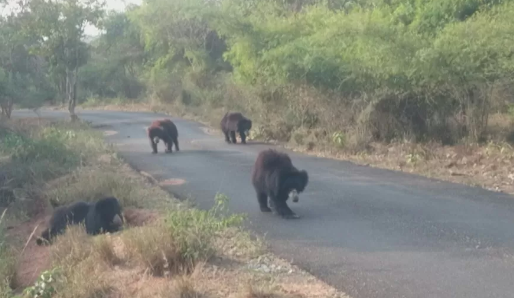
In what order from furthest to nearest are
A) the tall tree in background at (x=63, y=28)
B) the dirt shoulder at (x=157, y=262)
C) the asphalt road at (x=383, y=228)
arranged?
the tall tree in background at (x=63, y=28) < the asphalt road at (x=383, y=228) < the dirt shoulder at (x=157, y=262)

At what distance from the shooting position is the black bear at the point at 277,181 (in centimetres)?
1126

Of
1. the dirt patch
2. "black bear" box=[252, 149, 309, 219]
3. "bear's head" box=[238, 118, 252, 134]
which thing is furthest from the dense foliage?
the dirt patch

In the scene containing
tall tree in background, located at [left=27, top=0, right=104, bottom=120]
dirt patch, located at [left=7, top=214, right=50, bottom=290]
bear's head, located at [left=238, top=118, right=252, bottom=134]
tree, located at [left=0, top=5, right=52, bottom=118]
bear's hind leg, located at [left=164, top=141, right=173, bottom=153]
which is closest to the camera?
dirt patch, located at [left=7, top=214, right=50, bottom=290]

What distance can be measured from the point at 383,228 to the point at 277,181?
1721 mm

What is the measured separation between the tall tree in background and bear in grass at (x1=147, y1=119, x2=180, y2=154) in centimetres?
1464

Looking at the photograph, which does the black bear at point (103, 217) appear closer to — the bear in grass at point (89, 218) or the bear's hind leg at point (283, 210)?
the bear in grass at point (89, 218)

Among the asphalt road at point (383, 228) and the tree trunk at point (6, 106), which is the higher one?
the tree trunk at point (6, 106)

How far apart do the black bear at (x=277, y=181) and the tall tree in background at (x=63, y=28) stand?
24207mm

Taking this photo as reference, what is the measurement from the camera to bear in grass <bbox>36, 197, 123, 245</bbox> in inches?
442

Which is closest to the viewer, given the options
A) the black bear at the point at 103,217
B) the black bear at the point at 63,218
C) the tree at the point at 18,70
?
the black bear at the point at 103,217

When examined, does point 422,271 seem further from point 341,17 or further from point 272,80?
point 272,80

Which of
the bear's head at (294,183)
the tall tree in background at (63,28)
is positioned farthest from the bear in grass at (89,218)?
the tall tree in background at (63,28)

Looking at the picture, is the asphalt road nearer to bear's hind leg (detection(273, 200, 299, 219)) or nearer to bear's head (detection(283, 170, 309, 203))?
bear's hind leg (detection(273, 200, 299, 219))

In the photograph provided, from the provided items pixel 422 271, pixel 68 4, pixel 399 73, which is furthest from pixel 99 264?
pixel 68 4
